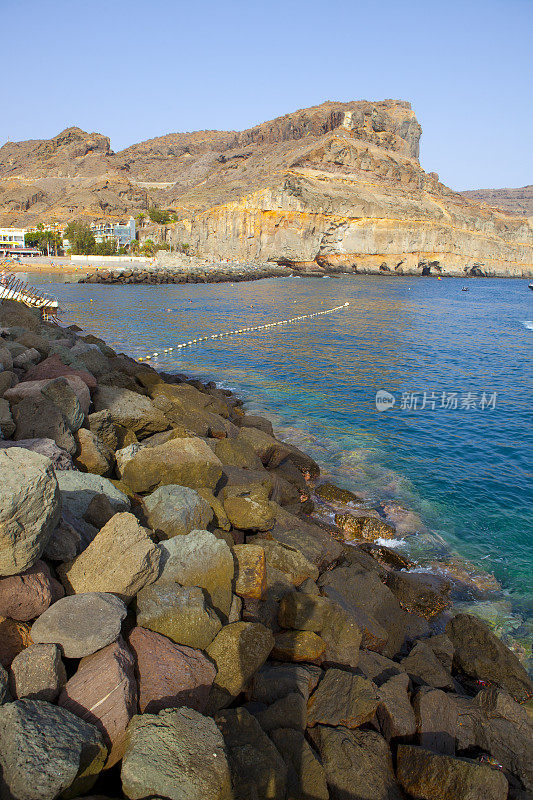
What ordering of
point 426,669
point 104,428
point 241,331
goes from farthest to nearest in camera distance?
point 241,331, point 104,428, point 426,669

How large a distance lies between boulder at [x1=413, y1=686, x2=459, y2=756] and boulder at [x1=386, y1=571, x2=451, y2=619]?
8.39 ft

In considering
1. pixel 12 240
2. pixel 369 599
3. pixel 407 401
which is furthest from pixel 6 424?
pixel 12 240

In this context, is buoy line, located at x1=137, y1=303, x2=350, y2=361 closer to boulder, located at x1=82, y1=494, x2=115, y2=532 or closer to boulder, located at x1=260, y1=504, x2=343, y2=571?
boulder, located at x1=260, y1=504, x2=343, y2=571

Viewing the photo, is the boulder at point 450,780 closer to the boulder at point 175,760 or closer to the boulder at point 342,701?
the boulder at point 342,701

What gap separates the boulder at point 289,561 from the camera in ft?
20.6

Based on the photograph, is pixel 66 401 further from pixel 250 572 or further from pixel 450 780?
pixel 450 780

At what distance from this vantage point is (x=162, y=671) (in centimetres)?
378

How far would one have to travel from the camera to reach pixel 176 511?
18.3 ft

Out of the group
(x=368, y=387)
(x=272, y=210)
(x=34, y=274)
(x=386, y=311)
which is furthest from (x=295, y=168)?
(x=368, y=387)

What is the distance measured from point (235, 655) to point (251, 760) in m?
0.90

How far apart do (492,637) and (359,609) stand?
186 cm

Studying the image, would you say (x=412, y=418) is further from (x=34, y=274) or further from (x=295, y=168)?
(x=295, y=168)

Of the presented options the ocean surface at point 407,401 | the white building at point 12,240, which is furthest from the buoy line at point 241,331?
the white building at point 12,240

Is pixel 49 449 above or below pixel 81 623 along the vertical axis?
above
